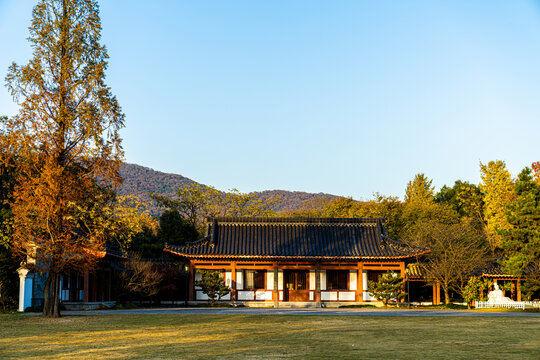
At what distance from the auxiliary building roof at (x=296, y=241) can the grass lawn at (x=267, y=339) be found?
47.8ft

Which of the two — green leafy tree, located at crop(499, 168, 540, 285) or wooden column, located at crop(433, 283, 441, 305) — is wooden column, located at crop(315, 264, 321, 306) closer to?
wooden column, located at crop(433, 283, 441, 305)

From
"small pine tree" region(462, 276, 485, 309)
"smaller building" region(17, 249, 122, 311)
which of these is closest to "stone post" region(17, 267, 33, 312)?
"smaller building" region(17, 249, 122, 311)

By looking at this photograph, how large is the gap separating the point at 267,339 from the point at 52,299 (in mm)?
11840

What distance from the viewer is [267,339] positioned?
1384 cm

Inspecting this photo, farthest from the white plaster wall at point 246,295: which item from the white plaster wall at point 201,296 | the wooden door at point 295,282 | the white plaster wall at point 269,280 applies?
the wooden door at point 295,282

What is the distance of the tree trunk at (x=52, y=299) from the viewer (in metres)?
22.1

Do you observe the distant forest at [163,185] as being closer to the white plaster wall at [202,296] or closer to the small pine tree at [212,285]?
the white plaster wall at [202,296]

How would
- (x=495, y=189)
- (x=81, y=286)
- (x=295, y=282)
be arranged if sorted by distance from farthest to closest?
(x=495, y=189) < (x=295, y=282) < (x=81, y=286)

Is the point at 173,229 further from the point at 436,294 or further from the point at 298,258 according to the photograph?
the point at 436,294

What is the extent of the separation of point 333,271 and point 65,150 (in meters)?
19.6

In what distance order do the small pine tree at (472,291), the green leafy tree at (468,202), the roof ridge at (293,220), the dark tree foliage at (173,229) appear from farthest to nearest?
1. the green leafy tree at (468,202)
2. the dark tree foliage at (173,229)
3. the roof ridge at (293,220)
4. the small pine tree at (472,291)

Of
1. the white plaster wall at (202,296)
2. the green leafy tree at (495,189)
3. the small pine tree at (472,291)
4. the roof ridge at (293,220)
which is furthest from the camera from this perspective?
the green leafy tree at (495,189)

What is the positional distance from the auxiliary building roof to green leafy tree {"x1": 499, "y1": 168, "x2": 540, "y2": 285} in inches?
192

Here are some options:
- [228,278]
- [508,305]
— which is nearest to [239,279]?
[228,278]
